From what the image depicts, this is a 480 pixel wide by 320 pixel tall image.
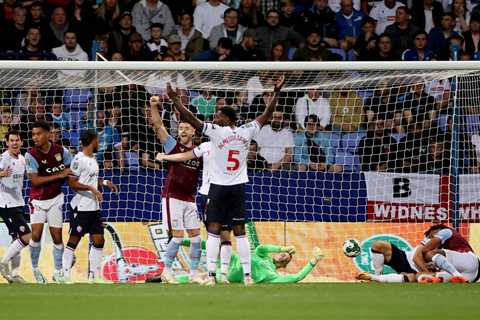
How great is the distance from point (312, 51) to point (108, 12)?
380cm

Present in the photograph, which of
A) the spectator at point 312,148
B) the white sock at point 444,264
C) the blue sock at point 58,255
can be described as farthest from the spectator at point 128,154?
the white sock at point 444,264

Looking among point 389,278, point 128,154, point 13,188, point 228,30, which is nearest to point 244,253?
point 389,278

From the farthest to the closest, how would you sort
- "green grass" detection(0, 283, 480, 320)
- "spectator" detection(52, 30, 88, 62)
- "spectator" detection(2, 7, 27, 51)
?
"spectator" detection(2, 7, 27, 51)
"spectator" detection(52, 30, 88, 62)
"green grass" detection(0, 283, 480, 320)

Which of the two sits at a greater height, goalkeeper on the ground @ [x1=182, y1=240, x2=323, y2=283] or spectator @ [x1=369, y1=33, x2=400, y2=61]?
spectator @ [x1=369, y1=33, x2=400, y2=61]

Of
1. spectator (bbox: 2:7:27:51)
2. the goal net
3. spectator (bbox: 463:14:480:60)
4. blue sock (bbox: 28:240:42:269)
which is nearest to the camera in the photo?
blue sock (bbox: 28:240:42:269)

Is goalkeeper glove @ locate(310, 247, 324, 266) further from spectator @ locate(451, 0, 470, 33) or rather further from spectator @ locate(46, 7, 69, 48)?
spectator @ locate(451, 0, 470, 33)

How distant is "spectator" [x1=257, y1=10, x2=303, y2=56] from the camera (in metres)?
22.5

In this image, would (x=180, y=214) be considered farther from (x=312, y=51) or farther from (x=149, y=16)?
(x=149, y=16)

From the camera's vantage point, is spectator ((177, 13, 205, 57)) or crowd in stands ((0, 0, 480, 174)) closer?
crowd in stands ((0, 0, 480, 174))

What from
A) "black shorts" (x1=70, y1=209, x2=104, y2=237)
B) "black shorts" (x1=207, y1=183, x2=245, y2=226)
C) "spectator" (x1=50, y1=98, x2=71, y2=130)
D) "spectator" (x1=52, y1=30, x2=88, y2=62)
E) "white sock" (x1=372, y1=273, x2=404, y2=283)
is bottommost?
"white sock" (x1=372, y1=273, x2=404, y2=283)

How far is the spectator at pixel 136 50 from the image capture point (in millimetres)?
21641

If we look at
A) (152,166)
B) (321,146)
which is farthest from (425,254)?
(152,166)

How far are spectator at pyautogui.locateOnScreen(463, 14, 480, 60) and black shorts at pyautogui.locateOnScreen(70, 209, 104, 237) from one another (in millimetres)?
9227

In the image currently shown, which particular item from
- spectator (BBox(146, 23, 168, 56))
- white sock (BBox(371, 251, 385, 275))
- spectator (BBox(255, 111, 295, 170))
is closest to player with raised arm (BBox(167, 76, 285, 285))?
white sock (BBox(371, 251, 385, 275))
